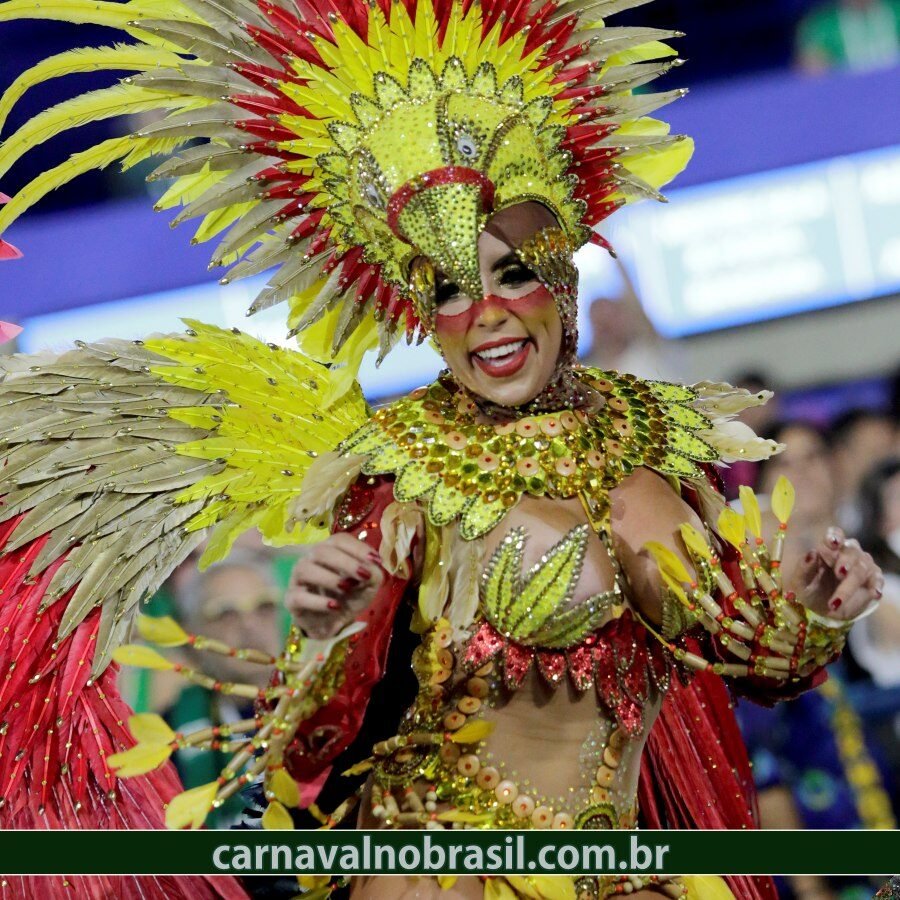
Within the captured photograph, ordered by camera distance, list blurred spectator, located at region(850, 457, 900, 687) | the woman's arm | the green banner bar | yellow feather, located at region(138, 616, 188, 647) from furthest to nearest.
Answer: blurred spectator, located at region(850, 457, 900, 687), the green banner bar, the woman's arm, yellow feather, located at region(138, 616, 188, 647)

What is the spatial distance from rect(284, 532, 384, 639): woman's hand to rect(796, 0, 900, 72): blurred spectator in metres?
1.68

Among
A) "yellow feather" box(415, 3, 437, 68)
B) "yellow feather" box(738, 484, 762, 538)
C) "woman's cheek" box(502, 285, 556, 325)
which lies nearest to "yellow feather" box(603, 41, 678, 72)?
"yellow feather" box(415, 3, 437, 68)

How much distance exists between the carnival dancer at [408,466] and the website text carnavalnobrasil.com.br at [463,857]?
0.02 meters

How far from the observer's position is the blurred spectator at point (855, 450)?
2662 mm

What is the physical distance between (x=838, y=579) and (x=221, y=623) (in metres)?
1.39

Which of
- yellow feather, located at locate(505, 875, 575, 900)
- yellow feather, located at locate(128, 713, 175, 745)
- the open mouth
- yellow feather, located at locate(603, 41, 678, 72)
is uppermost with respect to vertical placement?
yellow feather, located at locate(603, 41, 678, 72)

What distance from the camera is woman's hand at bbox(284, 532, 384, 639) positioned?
1.42 m

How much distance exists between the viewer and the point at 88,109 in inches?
67.9

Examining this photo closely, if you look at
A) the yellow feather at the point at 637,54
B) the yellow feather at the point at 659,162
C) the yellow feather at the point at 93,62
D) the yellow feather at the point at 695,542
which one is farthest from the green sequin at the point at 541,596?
the yellow feather at the point at 93,62

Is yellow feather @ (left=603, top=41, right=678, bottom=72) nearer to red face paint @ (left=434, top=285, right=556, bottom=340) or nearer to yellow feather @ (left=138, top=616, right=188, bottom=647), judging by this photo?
red face paint @ (left=434, top=285, right=556, bottom=340)

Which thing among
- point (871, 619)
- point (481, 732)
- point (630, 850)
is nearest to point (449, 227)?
point (481, 732)

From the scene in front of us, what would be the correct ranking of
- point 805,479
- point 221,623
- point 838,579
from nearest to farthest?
point 838,579
point 221,623
point 805,479

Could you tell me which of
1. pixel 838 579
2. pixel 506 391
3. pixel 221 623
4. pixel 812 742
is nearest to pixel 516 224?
pixel 506 391

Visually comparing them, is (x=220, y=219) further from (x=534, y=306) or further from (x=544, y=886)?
(x=544, y=886)
